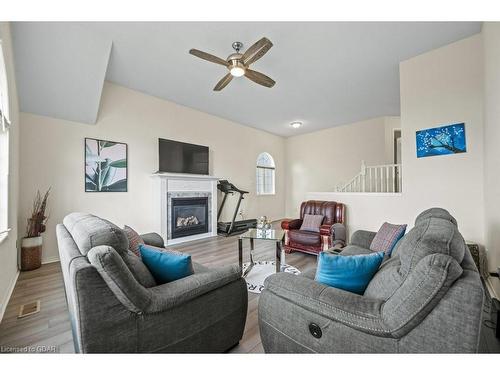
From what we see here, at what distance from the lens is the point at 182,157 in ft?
16.3

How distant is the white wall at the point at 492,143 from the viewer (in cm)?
210

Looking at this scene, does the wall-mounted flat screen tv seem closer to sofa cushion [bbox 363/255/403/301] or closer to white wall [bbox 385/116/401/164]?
sofa cushion [bbox 363/255/403/301]

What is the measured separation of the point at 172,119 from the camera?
15.9ft

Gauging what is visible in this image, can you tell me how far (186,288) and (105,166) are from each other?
11.5 feet

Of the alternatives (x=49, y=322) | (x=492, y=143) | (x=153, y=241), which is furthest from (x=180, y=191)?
(x=492, y=143)

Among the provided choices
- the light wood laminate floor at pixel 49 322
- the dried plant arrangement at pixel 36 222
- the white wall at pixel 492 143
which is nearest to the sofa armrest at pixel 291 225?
the light wood laminate floor at pixel 49 322

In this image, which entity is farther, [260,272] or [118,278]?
[260,272]

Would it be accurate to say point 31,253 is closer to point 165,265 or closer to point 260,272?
point 165,265

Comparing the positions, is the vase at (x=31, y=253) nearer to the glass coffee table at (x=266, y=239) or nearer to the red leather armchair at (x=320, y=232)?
the glass coffee table at (x=266, y=239)

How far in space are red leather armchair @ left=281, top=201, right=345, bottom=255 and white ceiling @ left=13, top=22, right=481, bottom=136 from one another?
7.55 ft

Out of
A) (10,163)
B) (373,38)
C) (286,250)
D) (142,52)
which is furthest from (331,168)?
(10,163)

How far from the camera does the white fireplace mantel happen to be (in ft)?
14.5
